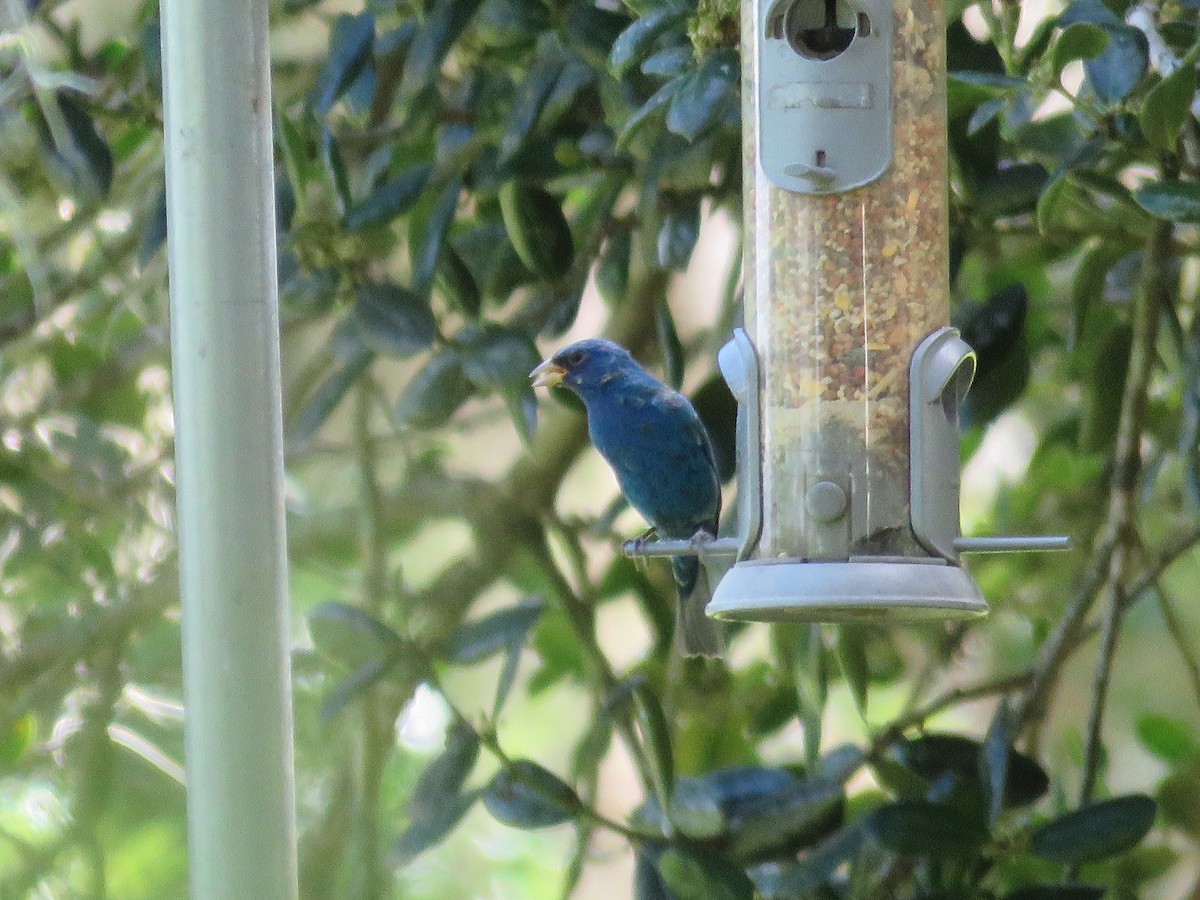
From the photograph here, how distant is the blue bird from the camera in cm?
332

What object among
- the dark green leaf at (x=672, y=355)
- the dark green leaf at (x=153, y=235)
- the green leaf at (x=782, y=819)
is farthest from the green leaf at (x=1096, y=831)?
the dark green leaf at (x=153, y=235)

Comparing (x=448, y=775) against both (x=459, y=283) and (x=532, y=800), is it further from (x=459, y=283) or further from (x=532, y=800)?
(x=459, y=283)

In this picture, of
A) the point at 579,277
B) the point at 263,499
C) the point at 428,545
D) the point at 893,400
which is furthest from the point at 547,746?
the point at 263,499

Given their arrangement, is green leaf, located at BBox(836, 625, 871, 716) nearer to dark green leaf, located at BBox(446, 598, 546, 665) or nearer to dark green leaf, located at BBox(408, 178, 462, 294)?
dark green leaf, located at BBox(446, 598, 546, 665)

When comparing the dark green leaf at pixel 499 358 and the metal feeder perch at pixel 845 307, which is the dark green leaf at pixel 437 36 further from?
the metal feeder perch at pixel 845 307

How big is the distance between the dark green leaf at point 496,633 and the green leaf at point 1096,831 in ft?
2.59

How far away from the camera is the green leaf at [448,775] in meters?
2.85

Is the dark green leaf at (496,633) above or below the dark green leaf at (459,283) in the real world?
below

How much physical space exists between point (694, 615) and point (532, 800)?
630 mm

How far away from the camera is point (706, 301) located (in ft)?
17.1

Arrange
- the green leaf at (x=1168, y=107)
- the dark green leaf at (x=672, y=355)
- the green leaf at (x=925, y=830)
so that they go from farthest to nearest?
the dark green leaf at (x=672, y=355), the green leaf at (x=925, y=830), the green leaf at (x=1168, y=107)

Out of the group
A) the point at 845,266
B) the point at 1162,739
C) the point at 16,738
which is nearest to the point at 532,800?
the point at 845,266

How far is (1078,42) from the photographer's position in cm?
228

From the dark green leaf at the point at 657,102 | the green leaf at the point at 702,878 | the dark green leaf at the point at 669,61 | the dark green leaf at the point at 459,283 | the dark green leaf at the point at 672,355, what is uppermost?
the dark green leaf at the point at 669,61
